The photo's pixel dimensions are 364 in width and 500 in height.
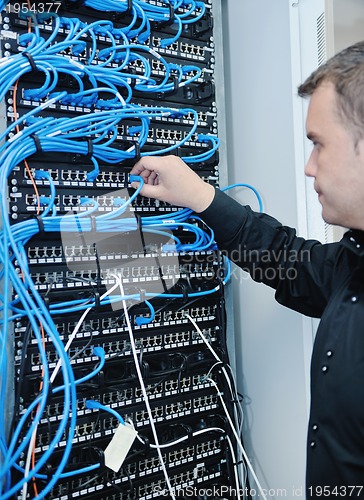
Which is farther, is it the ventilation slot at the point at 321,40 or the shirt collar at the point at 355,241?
the ventilation slot at the point at 321,40

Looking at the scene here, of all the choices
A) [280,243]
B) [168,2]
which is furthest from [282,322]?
[168,2]

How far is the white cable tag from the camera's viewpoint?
3.83 feet

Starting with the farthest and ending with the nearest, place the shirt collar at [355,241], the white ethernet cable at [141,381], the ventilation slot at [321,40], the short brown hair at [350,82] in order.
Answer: the ventilation slot at [321,40] → the white ethernet cable at [141,381] → the shirt collar at [355,241] → the short brown hair at [350,82]

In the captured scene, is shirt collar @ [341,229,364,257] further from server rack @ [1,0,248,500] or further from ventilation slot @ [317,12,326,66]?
ventilation slot @ [317,12,326,66]

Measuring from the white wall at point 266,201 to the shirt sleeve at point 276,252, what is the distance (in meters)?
0.12

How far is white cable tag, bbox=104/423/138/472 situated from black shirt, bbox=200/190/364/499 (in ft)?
1.46

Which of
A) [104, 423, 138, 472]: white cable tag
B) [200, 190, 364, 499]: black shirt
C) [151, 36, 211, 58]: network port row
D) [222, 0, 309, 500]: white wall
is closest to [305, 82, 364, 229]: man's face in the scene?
[200, 190, 364, 499]: black shirt

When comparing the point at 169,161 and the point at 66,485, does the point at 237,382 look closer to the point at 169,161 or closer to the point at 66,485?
the point at 66,485

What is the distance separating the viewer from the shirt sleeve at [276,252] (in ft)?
4.09

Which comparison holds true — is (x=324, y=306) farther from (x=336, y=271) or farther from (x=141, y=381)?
(x=141, y=381)

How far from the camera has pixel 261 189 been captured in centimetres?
148

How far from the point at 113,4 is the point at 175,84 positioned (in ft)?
0.85

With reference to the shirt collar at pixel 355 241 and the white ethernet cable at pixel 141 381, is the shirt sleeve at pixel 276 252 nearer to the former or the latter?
the shirt collar at pixel 355 241

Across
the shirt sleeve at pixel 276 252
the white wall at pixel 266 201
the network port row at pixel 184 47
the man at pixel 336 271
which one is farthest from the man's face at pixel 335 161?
the network port row at pixel 184 47
